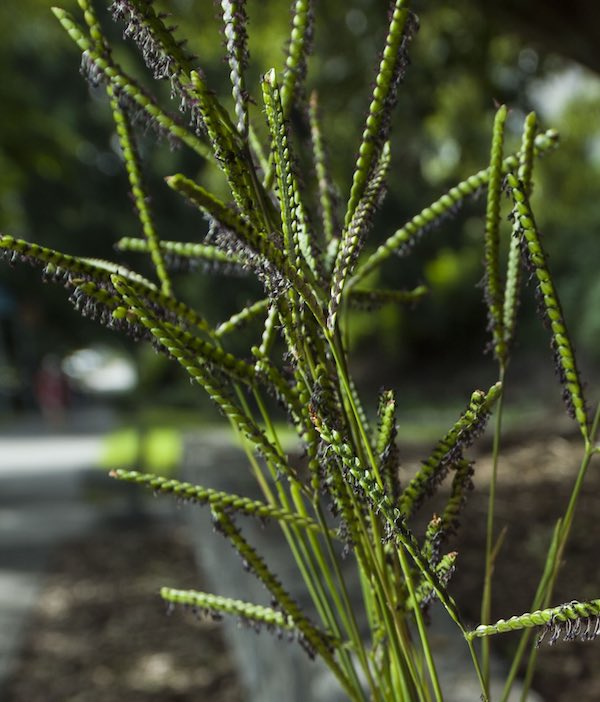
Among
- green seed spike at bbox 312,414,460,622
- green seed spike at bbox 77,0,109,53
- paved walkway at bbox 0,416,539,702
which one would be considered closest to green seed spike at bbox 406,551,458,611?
green seed spike at bbox 312,414,460,622

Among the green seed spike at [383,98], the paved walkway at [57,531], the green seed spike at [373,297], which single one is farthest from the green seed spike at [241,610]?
the paved walkway at [57,531]

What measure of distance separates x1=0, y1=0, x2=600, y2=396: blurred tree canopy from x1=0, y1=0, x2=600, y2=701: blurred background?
0.03 metres

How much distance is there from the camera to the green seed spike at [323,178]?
1398mm

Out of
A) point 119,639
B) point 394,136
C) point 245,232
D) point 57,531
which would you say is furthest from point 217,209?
point 394,136

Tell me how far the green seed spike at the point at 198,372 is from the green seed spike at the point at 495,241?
15.0 inches

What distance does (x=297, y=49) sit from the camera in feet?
3.75

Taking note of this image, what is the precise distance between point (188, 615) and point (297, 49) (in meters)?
4.95

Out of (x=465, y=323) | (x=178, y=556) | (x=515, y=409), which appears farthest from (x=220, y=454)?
(x=465, y=323)

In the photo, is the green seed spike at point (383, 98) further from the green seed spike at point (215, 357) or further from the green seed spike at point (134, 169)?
the green seed spike at point (134, 169)

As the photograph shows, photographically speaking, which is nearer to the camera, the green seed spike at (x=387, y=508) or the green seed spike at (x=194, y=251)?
the green seed spike at (x=387, y=508)

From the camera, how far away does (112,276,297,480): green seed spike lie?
1.02 meters

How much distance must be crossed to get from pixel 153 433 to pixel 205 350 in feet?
42.9

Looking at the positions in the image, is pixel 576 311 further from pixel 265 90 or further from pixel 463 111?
pixel 265 90

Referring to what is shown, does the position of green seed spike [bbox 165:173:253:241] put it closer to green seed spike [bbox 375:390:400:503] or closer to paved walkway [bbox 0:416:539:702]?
green seed spike [bbox 375:390:400:503]
